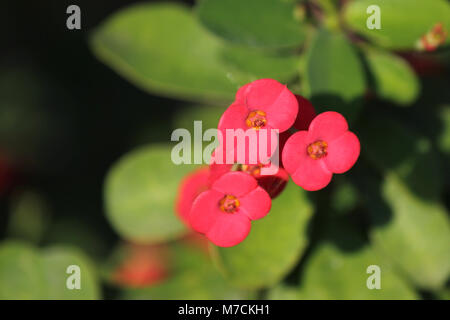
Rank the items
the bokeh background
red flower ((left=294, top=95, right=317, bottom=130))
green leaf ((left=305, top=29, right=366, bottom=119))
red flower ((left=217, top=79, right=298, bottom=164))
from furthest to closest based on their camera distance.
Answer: the bokeh background
green leaf ((left=305, top=29, right=366, bottom=119))
red flower ((left=294, top=95, right=317, bottom=130))
red flower ((left=217, top=79, right=298, bottom=164))

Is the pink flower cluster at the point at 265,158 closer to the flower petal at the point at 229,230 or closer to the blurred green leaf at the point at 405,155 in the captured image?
the flower petal at the point at 229,230

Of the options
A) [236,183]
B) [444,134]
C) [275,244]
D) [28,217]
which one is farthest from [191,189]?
[28,217]

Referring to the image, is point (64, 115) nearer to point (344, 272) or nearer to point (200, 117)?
point (200, 117)

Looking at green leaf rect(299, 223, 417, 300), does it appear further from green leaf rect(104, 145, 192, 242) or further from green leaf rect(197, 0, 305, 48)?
green leaf rect(197, 0, 305, 48)

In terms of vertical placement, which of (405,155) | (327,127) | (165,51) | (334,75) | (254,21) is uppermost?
(165,51)

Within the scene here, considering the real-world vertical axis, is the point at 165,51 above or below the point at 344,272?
above

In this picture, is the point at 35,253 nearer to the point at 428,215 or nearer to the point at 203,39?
the point at 203,39

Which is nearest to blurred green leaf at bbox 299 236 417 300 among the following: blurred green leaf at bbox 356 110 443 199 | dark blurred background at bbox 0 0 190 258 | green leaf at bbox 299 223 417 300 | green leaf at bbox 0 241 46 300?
green leaf at bbox 299 223 417 300

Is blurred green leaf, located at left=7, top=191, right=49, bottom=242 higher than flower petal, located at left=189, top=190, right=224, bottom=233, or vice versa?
blurred green leaf, located at left=7, top=191, right=49, bottom=242
